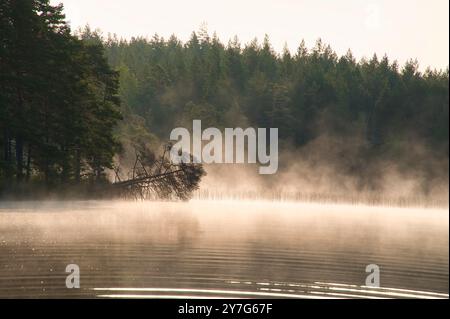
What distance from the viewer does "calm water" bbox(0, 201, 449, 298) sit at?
16500 mm

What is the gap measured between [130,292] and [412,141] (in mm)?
101898

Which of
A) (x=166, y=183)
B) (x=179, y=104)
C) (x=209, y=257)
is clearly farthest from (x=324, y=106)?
(x=209, y=257)

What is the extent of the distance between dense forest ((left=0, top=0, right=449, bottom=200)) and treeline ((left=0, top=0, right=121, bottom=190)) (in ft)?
0.26

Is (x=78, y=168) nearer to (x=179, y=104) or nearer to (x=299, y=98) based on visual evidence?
(x=299, y=98)

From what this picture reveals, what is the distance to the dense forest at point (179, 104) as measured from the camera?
4944 centimetres

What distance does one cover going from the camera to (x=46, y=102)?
50906mm

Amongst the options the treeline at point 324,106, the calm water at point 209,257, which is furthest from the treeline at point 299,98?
the calm water at point 209,257

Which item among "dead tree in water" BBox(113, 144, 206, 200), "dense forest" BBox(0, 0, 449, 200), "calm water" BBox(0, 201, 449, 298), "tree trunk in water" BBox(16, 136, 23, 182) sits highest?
"dense forest" BBox(0, 0, 449, 200)

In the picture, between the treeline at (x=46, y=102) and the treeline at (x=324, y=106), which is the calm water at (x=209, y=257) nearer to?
the treeline at (x=46, y=102)

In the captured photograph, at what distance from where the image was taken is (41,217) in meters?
33.7

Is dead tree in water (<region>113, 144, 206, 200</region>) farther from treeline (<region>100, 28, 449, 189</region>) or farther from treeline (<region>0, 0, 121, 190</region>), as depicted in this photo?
treeline (<region>100, 28, 449, 189</region>)

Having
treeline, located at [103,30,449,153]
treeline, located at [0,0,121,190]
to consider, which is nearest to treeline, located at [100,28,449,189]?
treeline, located at [103,30,449,153]

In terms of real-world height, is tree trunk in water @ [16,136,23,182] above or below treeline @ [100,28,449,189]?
below
